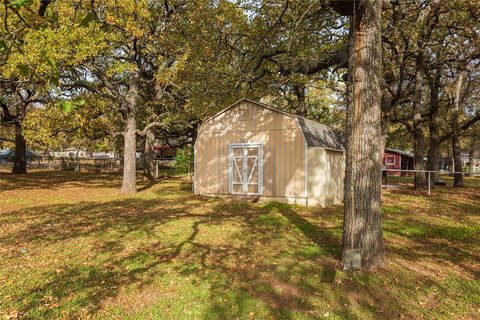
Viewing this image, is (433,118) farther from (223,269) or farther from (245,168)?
(223,269)

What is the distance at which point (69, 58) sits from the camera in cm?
1425

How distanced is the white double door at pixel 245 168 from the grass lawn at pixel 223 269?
4481mm

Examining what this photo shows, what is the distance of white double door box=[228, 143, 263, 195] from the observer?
1544cm

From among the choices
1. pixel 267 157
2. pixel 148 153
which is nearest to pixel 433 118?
pixel 267 157

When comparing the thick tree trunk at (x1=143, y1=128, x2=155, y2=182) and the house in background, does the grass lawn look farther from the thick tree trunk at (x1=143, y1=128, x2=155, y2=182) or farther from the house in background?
the house in background

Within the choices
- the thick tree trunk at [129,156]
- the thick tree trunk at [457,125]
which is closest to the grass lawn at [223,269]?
the thick tree trunk at [129,156]

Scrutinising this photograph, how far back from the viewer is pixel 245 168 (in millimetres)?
15781

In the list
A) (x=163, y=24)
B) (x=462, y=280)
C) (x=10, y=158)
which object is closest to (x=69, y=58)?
(x=163, y=24)

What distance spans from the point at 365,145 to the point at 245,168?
32.8 feet

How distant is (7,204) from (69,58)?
6.51m

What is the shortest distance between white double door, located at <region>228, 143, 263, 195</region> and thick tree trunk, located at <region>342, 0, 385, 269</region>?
30.6 ft

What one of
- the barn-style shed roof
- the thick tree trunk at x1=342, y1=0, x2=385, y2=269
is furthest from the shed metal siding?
the thick tree trunk at x1=342, y1=0, x2=385, y2=269

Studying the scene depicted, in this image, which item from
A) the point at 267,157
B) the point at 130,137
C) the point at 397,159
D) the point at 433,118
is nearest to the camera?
the point at 267,157

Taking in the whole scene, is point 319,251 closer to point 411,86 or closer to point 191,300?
point 191,300
